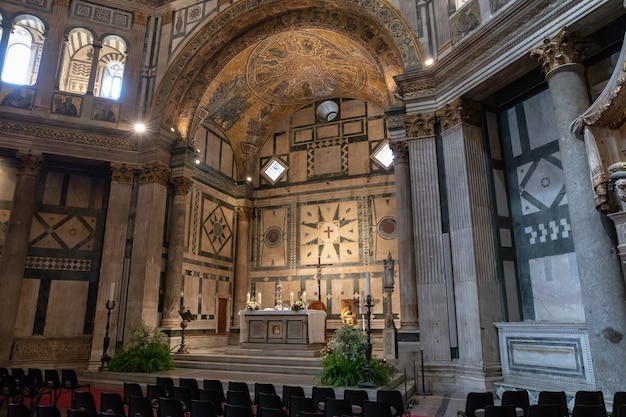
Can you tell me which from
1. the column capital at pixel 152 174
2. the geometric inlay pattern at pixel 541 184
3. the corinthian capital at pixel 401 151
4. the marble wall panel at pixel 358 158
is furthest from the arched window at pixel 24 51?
the geometric inlay pattern at pixel 541 184

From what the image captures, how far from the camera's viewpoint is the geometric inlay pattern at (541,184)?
9773 mm

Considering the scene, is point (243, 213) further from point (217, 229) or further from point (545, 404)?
point (545, 404)

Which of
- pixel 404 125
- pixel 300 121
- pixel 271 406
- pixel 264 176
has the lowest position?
pixel 271 406

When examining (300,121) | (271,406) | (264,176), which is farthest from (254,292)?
(271,406)

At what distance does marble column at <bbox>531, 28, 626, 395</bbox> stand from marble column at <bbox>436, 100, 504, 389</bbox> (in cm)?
239

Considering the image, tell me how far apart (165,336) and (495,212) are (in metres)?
9.93

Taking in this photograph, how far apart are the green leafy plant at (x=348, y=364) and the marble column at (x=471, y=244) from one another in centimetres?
203

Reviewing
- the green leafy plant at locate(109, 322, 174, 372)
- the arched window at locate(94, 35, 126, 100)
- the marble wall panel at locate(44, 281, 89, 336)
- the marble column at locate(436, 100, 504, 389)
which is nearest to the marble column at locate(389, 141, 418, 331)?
the marble column at locate(436, 100, 504, 389)

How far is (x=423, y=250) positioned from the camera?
432 inches

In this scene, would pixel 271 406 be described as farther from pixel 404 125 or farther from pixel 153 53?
pixel 153 53

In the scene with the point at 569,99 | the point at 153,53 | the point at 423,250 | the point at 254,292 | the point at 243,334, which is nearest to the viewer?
the point at 569,99

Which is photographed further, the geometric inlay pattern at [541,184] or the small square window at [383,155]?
the small square window at [383,155]

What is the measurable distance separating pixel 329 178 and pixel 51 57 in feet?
37.2

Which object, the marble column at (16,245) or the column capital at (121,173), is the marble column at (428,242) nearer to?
the column capital at (121,173)
